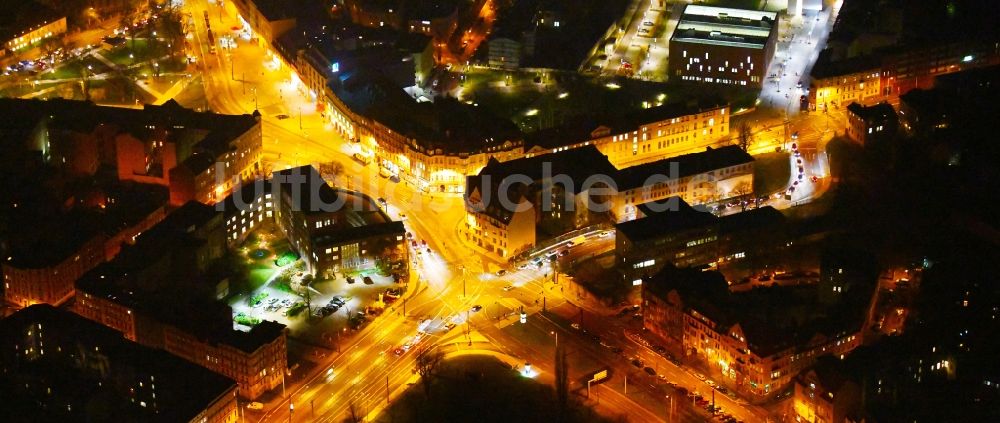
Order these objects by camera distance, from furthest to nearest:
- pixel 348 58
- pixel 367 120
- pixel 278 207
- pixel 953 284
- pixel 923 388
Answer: pixel 348 58
pixel 367 120
pixel 278 207
pixel 953 284
pixel 923 388

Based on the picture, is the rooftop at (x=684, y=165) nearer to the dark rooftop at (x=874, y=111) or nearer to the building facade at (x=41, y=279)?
the dark rooftop at (x=874, y=111)

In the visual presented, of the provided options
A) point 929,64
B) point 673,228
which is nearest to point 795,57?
point 929,64

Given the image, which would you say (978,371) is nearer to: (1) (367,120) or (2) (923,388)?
(2) (923,388)

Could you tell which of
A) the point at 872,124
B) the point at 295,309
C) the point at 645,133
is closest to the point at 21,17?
the point at 295,309

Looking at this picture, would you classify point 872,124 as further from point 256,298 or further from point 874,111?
point 256,298

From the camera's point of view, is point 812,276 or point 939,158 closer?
point 812,276

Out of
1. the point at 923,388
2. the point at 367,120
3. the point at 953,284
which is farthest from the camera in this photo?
the point at 367,120

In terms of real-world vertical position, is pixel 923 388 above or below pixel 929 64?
below
